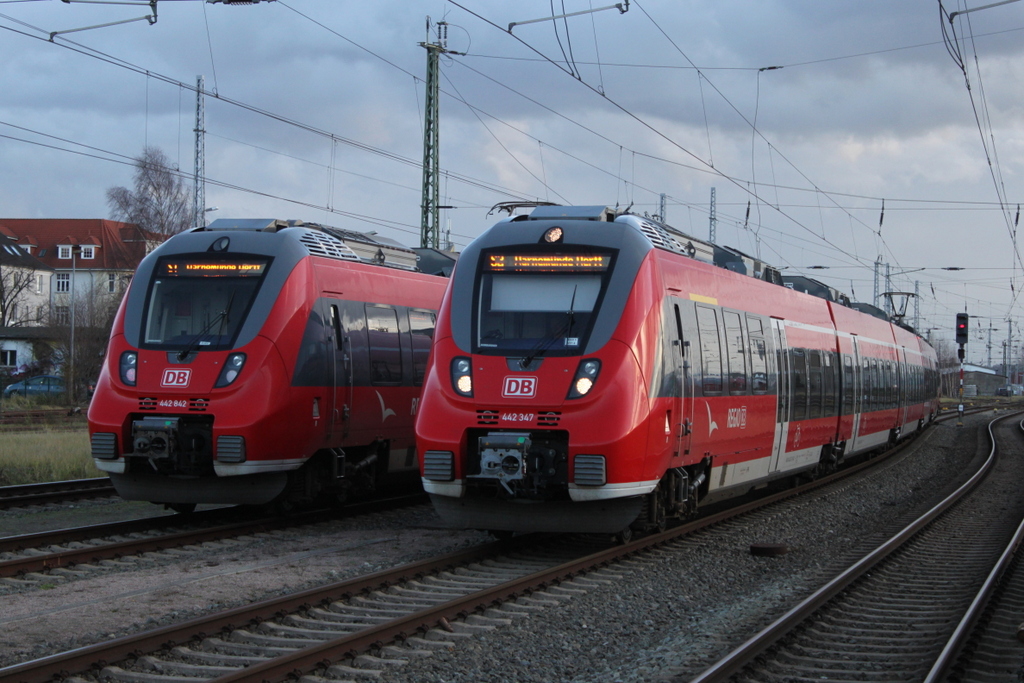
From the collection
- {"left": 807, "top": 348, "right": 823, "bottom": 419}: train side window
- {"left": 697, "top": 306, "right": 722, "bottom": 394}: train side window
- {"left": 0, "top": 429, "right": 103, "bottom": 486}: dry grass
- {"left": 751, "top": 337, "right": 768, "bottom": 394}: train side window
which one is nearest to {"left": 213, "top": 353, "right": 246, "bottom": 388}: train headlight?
{"left": 697, "top": 306, "right": 722, "bottom": 394}: train side window

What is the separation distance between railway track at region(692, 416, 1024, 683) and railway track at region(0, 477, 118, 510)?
9.90 metres

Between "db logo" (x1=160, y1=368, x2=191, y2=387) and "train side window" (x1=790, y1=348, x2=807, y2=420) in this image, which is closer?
"db logo" (x1=160, y1=368, x2=191, y2=387)

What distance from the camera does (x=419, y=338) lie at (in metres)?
15.5

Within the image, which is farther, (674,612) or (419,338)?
(419,338)

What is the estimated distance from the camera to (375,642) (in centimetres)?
709

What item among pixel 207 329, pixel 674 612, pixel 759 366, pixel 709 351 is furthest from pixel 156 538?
pixel 759 366

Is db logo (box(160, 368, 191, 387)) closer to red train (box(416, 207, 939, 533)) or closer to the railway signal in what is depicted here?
red train (box(416, 207, 939, 533))

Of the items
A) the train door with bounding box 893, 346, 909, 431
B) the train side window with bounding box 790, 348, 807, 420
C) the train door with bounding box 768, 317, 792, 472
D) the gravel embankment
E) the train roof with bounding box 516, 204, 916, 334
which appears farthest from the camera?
the train door with bounding box 893, 346, 909, 431

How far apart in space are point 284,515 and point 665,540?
4.73 metres

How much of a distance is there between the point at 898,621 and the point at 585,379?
3323mm

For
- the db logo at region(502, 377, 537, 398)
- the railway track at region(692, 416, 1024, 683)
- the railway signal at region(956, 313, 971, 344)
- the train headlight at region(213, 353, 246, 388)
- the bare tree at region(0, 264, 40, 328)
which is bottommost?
the railway track at region(692, 416, 1024, 683)

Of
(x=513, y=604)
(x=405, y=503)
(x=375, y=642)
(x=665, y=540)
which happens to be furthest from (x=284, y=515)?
(x=375, y=642)

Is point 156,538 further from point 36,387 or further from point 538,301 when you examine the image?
point 36,387

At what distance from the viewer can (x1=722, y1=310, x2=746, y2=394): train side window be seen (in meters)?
13.0
